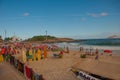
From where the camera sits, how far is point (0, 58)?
68.5 ft

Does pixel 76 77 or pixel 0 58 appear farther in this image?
pixel 0 58

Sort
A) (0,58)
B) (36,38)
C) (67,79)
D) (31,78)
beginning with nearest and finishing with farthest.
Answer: (31,78) → (67,79) → (0,58) → (36,38)

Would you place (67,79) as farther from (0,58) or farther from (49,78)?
(0,58)

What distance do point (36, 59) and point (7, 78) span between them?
384 inches

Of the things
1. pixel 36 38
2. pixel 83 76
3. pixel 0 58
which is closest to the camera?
pixel 83 76

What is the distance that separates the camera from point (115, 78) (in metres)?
11.7

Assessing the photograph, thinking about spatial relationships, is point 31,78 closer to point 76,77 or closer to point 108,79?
point 76,77

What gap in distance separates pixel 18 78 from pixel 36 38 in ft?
451

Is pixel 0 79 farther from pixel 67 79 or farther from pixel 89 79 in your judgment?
pixel 89 79

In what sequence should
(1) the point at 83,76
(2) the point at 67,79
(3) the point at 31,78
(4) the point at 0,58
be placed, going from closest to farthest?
(3) the point at 31,78
(1) the point at 83,76
(2) the point at 67,79
(4) the point at 0,58

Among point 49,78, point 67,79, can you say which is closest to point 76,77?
point 67,79

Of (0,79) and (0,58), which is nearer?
(0,79)

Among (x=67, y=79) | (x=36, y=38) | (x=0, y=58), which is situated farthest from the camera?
(x=36, y=38)

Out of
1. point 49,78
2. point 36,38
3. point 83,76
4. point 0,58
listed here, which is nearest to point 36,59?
point 0,58
